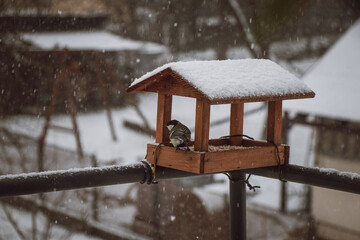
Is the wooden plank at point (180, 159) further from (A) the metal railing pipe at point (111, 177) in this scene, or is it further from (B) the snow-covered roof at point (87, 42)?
(B) the snow-covered roof at point (87, 42)

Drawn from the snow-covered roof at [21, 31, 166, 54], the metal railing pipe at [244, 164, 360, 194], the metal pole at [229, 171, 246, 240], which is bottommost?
the metal pole at [229, 171, 246, 240]

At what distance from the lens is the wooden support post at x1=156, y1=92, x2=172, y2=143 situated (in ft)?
3.96

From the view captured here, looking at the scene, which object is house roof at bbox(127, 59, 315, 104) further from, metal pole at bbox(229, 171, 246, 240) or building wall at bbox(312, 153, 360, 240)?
building wall at bbox(312, 153, 360, 240)

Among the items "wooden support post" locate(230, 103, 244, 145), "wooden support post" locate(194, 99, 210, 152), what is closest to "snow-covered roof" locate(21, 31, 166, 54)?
"wooden support post" locate(230, 103, 244, 145)

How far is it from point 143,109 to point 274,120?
25.4ft

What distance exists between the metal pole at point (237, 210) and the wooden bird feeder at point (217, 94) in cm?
4

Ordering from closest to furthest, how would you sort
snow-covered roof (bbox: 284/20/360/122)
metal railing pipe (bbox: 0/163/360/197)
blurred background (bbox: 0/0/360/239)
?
1. metal railing pipe (bbox: 0/163/360/197)
2. snow-covered roof (bbox: 284/20/360/122)
3. blurred background (bbox: 0/0/360/239)

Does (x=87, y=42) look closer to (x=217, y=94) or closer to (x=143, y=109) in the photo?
(x=143, y=109)

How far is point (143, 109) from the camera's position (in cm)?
895

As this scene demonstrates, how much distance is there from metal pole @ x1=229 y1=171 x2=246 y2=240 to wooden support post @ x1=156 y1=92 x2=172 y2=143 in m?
0.20

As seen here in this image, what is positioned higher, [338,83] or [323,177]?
[338,83]

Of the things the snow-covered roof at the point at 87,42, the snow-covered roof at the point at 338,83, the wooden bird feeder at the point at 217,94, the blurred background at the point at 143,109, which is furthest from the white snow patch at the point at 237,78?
the snow-covered roof at the point at 87,42

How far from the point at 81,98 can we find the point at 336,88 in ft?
12.9

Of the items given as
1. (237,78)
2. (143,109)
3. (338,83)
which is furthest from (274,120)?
(143,109)
